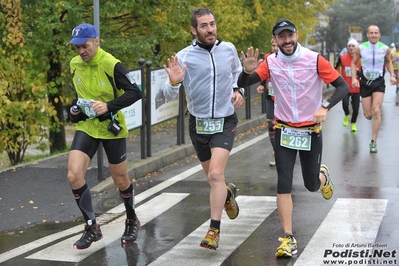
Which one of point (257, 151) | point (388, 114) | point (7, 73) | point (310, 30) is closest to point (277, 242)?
point (257, 151)

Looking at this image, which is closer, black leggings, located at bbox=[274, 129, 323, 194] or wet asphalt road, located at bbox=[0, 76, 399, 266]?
wet asphalt road, located at bbox=[0, 76, 399, 266]

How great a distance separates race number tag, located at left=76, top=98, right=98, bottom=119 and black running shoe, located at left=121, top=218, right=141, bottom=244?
1060 millimetres

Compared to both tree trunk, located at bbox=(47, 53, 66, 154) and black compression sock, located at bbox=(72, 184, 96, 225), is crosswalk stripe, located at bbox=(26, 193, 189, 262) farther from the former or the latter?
tree trunk, located at bbox=(47, 53, 66, 154)

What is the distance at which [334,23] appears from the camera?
85.8 m

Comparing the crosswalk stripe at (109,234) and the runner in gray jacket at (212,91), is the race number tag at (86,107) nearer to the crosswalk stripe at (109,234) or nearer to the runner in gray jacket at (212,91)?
the runner in gray jacket at (212,91)

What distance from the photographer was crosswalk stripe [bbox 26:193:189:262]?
7230mm

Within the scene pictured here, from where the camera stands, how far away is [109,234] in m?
8.06

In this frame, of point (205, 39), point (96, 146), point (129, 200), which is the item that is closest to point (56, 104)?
point (129, 200)

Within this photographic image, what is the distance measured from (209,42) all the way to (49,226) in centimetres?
270

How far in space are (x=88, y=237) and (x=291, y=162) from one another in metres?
1.89

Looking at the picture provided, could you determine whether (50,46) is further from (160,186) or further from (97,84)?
(97,84)

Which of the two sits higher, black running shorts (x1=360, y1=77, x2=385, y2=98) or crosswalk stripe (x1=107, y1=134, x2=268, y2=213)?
black running shorts (x1=360, y1=77, x2=385, y2=98)

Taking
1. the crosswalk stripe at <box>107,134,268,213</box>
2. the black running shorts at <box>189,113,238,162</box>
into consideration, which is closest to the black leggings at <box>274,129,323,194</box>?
the black running shorts at <box>189,113,238,162</box>

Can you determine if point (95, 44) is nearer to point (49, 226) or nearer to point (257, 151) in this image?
point (49, 226)
